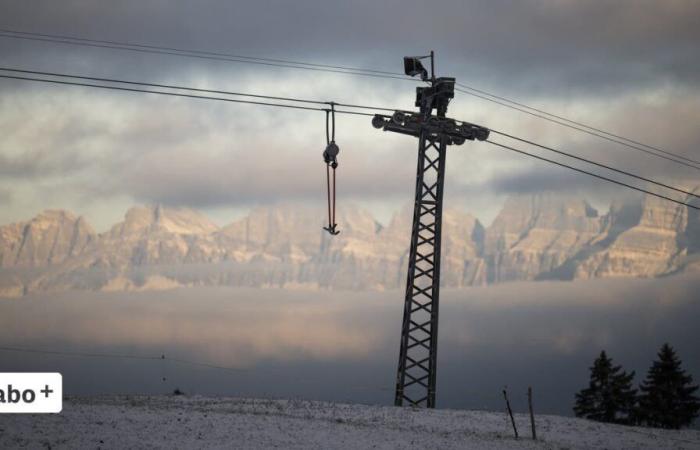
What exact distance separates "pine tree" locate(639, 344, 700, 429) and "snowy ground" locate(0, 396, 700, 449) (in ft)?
171

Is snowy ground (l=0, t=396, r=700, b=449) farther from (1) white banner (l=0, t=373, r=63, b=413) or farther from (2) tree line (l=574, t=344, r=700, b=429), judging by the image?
(2) tree line (l=574, t=344, r=700, b=429)

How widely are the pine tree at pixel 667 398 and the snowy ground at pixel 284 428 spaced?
171 feet

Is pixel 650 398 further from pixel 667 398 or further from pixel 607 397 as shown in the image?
pixel 607 397

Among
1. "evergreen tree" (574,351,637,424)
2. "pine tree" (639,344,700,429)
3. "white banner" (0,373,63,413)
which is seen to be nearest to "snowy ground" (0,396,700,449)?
"white banner" (0,373,63,413)

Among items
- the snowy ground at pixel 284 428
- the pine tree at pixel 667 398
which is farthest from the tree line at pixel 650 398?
the snowy ground at pixel 284 428

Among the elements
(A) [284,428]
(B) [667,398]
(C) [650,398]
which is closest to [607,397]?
(C) [650,398]

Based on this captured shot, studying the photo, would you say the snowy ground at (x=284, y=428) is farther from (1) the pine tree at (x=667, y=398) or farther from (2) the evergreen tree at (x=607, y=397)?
(1) the pine tree at (x=667, y=398)

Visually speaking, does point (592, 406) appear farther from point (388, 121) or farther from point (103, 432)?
point (103, 432)

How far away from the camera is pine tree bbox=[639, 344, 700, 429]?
95.8 meters

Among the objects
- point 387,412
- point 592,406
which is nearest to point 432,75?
point 387,412

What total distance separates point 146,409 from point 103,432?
552 centimetres

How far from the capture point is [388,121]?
4578cm

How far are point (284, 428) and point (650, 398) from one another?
6993 cm

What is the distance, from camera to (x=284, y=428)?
37.7 m
